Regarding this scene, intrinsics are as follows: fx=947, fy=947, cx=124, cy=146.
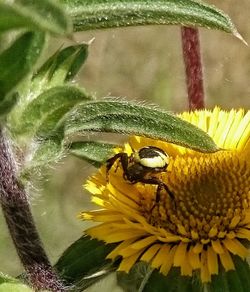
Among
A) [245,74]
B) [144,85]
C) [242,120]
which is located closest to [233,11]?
→ [245,74]

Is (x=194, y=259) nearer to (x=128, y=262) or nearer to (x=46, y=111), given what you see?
(x=128, y=262)

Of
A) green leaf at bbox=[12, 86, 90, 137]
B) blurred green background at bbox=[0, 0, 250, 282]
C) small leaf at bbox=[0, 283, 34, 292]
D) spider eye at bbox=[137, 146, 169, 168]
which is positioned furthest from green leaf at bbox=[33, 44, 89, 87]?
blurred green background at bbox=[0, 0, 250, 282]

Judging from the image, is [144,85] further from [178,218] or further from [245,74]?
[178,218]

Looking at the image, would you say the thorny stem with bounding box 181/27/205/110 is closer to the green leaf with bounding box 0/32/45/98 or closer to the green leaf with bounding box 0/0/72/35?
the green leaf with bounding box 0/32/45/98

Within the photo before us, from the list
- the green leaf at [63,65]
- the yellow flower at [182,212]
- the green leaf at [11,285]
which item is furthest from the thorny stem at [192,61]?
the green leaf at [11,285]

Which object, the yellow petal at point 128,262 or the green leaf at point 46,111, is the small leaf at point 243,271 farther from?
the green leaf at point 46,111

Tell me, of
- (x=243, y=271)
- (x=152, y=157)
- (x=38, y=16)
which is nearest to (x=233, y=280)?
(x=243, y=271)
